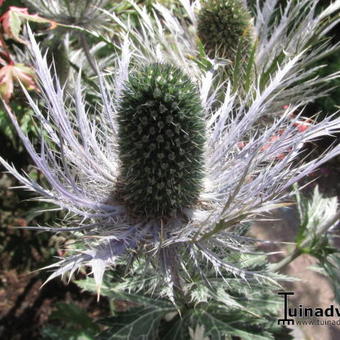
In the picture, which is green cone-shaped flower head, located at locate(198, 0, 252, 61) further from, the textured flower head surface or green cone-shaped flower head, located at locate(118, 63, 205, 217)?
green cone-shaped flower head, located at locate(118, 63, 205, 217)

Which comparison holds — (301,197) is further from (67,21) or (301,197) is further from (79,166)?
(67,21)

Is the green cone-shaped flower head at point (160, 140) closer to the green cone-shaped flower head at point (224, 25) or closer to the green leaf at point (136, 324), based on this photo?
the green leaf at point (136, 324)

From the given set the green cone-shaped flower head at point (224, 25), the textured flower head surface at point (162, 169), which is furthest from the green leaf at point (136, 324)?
the green cone-shaped flower head at point (224, 25)

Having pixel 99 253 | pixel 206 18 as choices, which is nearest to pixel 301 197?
pixel 206 18

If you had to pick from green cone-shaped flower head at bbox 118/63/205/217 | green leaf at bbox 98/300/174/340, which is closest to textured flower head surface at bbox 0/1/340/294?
green cone-shaped flower head at bbox 118/63/205/217

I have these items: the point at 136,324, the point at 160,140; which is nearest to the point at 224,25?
the point at 160,140

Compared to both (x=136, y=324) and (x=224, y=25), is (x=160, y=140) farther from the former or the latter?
(x=224, y=25)

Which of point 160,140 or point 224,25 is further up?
point 224,25
